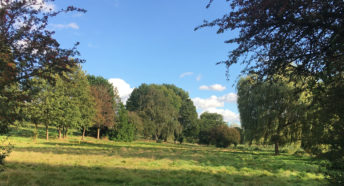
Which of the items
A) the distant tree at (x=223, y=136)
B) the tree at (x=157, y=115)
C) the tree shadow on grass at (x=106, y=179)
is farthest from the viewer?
the distant tree at (x=223, y=136)

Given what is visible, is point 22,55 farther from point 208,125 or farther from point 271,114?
point 208,125

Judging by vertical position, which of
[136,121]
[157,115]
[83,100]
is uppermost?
[83,100]

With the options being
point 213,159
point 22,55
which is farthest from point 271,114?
point 22,55

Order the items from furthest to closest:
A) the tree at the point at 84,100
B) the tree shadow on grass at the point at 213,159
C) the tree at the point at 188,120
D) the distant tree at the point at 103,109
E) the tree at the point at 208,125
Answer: the tree at the point at 188,120 < the tree at the point at 208,125 < the distant tree at the point at 103,109 < the tree at the point at 84,100 < the tree shadow on grass at the point at 213,159

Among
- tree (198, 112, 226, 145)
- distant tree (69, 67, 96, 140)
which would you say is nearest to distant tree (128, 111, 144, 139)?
distant tree (69, 67, 96, 140)

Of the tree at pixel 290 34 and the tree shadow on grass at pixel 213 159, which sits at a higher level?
the tree at pixel 290 34

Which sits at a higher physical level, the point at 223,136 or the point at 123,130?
the point at 123,130

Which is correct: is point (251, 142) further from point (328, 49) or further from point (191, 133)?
point (191, 133)

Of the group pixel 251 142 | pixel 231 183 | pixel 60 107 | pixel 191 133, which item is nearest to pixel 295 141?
pixel 251 142

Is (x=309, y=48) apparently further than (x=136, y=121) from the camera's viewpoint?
No

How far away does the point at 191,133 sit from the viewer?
2677 inches

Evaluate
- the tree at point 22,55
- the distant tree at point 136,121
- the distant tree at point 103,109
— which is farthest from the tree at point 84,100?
the tree at point 22,55

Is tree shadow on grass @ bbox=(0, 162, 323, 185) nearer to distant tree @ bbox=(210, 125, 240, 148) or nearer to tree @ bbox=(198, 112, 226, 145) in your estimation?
distant tree @ bbox=(210, 125, 240, 148)

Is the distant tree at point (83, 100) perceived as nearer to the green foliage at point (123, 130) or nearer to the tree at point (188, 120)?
the green foliage at point (123, 130)
